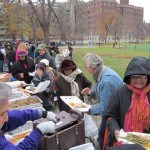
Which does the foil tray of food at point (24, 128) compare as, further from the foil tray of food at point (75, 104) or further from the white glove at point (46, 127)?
the white glove at point (46, 127)

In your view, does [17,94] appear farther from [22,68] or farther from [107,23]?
[107,23]

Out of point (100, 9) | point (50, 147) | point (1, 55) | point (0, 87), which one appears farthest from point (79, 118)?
point (100, 9)

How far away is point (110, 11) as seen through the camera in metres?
83.8

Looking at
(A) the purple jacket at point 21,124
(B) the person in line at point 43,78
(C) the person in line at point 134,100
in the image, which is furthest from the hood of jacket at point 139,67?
(B) the person in line at point 43,78

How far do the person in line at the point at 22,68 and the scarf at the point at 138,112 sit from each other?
166 inches

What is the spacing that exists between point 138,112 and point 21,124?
123cm

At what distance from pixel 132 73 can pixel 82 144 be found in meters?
0.87

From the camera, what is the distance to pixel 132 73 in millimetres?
2334

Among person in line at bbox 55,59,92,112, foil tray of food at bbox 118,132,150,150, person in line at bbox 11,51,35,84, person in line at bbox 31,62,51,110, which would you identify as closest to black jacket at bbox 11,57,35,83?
person in line at bbox 11,51,35,84

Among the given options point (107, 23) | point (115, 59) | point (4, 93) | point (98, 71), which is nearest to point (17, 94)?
point (98, 71)

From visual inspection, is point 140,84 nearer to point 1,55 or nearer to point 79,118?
point 79,118

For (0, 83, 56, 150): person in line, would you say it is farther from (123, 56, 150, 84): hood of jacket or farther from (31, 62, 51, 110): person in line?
(31, 62, 51, 110): person in line

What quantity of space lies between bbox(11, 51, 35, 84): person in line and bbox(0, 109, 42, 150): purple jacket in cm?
370

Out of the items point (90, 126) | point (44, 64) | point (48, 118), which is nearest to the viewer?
point (48, 118)
